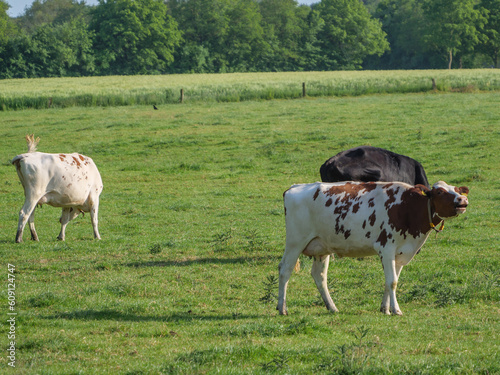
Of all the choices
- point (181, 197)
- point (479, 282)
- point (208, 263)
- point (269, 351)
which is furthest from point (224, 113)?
point (269, 351)

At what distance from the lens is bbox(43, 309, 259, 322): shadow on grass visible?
8.75 m

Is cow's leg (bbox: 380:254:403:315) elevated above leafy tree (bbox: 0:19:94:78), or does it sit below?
below

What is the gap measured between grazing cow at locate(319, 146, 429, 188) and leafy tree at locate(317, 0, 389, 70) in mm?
100793

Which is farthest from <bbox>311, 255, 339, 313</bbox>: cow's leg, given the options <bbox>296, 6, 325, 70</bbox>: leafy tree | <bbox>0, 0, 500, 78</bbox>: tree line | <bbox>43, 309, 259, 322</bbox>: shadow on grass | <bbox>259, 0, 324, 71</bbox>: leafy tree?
<bbox>296, 6, 325, 70</bbox>: leafy tree

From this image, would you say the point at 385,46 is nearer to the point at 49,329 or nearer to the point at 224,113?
the point at 224,113

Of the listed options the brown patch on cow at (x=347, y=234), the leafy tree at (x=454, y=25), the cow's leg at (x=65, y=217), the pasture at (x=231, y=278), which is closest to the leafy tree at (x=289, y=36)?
the leafy tree at (x=454, y=25)

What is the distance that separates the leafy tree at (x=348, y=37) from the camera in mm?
113062

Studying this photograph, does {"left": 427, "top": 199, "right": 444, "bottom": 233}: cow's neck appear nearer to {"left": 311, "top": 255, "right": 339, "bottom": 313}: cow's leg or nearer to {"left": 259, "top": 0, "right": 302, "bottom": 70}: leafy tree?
{"left": 311, "top": 255, "right": 339, "bottom": 313}: cow's leg

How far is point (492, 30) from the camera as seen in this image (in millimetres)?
96688

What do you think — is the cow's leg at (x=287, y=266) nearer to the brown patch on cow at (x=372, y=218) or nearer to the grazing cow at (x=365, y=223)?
the grazing cow at (x=365, y=223)

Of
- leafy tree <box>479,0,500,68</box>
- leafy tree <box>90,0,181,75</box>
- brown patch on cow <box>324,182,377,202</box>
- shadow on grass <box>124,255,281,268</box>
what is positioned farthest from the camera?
leafy tree <box>90,0,181,75</box>

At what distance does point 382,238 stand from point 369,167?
424cm

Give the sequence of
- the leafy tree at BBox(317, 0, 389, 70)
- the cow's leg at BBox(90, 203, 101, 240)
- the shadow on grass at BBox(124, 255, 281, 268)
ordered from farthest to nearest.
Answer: the leafy tree at BBox(317, 0, 389, 70) → the cow's leg at BBox(90, 203, 101, 240) → the shadow on grass at BBox(124, 255, 281, 268)

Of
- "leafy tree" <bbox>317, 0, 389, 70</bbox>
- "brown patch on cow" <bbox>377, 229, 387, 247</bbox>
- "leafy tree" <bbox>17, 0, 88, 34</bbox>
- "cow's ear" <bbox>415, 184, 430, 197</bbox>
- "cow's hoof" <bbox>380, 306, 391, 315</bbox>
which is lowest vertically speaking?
"cow's hoof" <bbox>380, 306, 391, 315</bbox>
